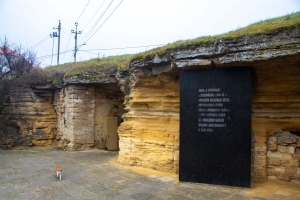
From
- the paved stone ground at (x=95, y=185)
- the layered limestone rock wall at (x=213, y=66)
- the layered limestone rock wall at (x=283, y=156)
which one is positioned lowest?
the paved stone ground at (x=95, y=185)

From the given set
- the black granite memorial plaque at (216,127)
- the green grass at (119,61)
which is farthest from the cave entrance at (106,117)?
the black granite memorial plaque at (216,127)

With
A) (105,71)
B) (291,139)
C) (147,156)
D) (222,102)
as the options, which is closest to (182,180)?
(147,156)

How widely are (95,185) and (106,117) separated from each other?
236 inches

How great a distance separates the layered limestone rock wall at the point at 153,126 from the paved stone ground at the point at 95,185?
1.96 ft

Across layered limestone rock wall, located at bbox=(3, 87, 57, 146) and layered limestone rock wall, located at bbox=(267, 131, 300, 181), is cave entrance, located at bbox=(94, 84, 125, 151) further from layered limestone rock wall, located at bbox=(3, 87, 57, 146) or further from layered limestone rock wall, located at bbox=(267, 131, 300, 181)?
layered limestone rock wall, located at bbox=(267, 131, 300, 181)

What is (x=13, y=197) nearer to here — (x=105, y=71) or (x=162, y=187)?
(x=162, y=187)

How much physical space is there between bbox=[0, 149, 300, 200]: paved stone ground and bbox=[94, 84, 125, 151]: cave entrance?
3.32 metres

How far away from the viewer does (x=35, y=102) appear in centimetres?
1171

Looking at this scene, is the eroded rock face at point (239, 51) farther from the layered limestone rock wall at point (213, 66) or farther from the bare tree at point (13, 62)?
the bare tree at point (13, 62)

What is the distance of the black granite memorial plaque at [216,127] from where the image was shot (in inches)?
212

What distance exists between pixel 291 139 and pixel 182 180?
2.72 metres

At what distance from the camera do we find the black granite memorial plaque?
5375mm

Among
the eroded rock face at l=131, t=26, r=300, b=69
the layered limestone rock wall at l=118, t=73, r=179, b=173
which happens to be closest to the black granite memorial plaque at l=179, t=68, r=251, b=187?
the eroded rock face at l=131, t=26, r=300, b=69

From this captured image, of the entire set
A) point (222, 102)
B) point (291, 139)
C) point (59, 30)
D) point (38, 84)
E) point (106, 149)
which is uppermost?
point (59, 30)
